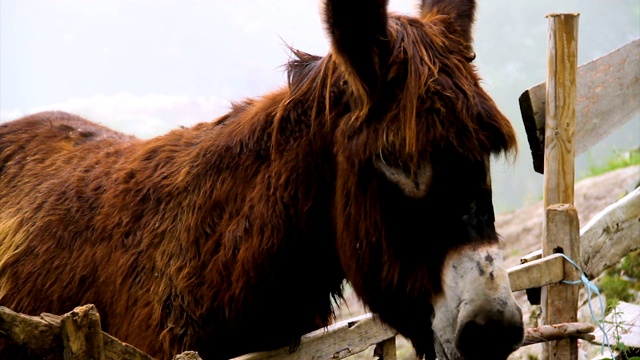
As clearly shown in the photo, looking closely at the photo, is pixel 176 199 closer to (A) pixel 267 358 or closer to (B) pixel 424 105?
(A) pixel 267 358

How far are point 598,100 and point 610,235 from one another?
0.83m

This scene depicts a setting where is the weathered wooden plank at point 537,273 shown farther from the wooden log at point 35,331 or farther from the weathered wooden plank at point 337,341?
the wooden log at point 35,331

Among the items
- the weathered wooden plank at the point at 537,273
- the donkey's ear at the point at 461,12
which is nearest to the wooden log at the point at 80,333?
the donkey's ear at the point at 461,12

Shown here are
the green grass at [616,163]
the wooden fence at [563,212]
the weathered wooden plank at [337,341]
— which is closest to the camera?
the weathered wooden plank at [337,341]

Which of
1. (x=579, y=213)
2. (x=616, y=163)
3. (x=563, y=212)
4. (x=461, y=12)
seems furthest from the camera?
(x=616, y=163)

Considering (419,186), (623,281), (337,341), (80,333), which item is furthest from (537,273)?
(80,333)

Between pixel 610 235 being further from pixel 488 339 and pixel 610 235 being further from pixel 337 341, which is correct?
pixel 488 339

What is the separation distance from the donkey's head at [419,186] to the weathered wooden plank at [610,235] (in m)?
1.69

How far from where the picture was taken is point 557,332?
12.0 feet

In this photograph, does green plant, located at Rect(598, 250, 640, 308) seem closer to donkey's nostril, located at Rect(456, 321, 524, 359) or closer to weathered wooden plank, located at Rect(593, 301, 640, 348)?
weathered wooden plank, located at Rect(593, 301, 640, 348)

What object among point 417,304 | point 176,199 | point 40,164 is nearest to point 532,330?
point 417,304

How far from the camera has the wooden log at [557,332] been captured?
11.8 feet

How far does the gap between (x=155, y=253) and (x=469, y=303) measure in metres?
1.23

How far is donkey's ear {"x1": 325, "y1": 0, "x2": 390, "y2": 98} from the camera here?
255 cm
